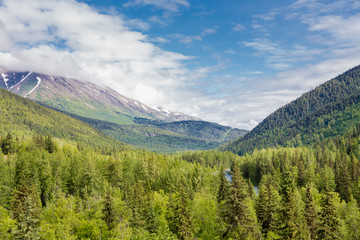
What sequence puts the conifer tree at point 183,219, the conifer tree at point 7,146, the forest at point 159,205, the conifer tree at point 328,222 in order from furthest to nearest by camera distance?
1. the conifer tree at point 7,146
2. the conifer tree at point 183,219
3. the conifer tree at point 328,222
4. the forest at point 159,205

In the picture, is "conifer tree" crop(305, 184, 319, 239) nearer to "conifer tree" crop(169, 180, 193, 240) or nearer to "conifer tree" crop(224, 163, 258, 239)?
"conifer tree" crop(224, 163, 258, 239)

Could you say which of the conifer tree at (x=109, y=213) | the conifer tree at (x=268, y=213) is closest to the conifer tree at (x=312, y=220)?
the conifer tree at (x=268, y=213)

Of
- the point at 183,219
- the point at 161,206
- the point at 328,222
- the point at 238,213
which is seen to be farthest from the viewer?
the point at 161,206

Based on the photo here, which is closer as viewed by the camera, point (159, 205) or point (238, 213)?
point (238, 213)

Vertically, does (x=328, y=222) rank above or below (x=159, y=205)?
below

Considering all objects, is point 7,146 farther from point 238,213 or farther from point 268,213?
point 238,213

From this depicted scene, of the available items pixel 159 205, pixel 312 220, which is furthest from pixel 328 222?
pixel 159 205

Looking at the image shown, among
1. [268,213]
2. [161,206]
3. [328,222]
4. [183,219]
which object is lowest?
[328,222]

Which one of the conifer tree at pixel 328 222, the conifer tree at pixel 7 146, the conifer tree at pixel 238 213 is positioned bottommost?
the conifer tree at pixel 328 222

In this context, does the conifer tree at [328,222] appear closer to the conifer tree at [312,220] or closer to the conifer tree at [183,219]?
the conifer tree at [312,220]

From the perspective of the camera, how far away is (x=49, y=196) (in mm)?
99938

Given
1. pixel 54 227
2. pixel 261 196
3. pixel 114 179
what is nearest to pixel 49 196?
pixel 114 179

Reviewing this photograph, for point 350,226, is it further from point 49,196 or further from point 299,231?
point 49,196

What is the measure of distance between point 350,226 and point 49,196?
98628 mm
